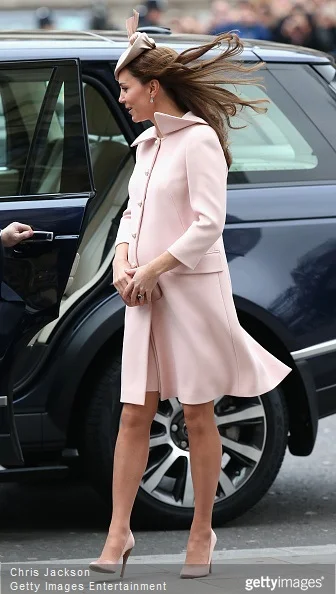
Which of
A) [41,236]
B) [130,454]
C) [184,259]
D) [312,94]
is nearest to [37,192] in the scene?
[41,236]

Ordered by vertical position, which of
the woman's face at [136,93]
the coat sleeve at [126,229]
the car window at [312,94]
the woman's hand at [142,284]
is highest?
the car window at [312,94]

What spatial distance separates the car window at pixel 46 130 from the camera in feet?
17.1

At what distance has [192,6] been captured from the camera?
35.2 meters

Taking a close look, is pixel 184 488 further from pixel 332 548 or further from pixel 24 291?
pixel 24 291

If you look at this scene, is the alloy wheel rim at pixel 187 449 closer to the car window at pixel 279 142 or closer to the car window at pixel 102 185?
the car window at pixel 102 185

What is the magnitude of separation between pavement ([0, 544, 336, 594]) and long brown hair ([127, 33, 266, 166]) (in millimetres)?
1279

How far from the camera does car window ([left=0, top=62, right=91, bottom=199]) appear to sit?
5203 millimetres

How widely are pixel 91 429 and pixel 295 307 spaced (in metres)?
0.89

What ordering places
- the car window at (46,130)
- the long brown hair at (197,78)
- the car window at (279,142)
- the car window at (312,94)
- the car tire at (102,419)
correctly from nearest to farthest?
the long brown hair at (197,78) < the car window at (46,130) < the car tire at (102,419) < the car window at (279,142) < the car window at (312,94)

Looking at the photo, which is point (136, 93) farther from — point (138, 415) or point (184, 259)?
point (138, 415)

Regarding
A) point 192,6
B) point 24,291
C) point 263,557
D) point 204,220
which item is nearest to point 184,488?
point 263,557

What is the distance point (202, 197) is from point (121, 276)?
0.35 m

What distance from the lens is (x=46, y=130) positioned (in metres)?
5.29

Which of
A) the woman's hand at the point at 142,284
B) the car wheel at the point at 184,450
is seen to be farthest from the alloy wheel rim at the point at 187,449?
the woman's hand at the point at 142,284
